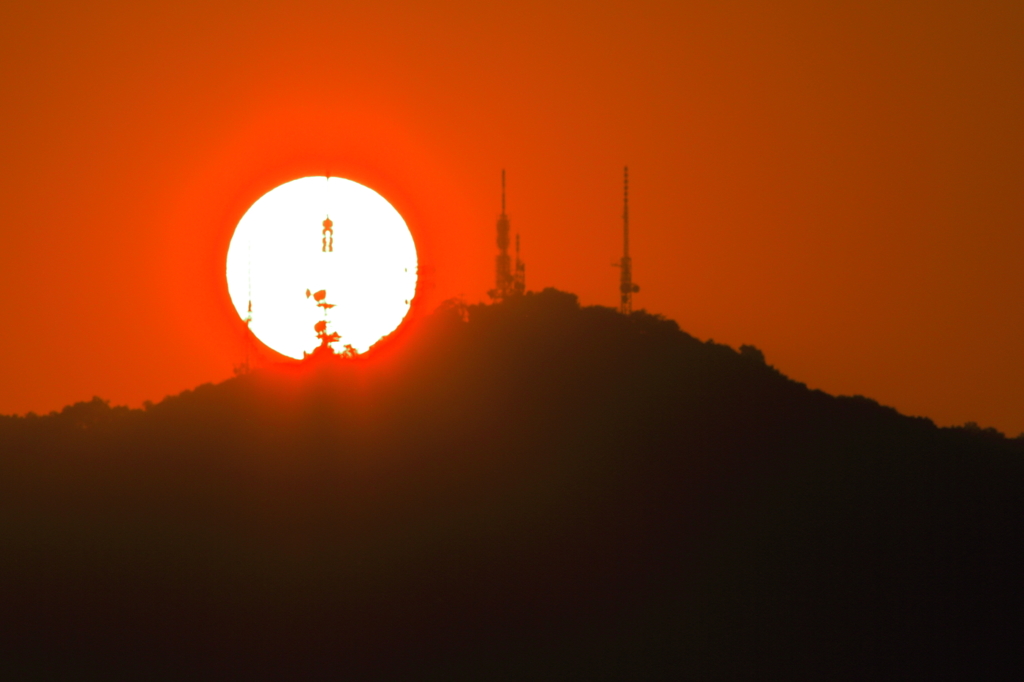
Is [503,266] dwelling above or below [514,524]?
above

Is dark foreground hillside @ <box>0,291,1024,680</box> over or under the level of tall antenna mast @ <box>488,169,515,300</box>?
under

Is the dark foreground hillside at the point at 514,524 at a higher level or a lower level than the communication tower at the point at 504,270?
lower

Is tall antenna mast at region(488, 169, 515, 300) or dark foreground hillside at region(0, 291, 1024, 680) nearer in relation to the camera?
dark foreground hillside at region(0, 291, 1024, 680)

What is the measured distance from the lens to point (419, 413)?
11544 centimetres

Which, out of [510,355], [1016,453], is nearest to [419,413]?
[510,355]

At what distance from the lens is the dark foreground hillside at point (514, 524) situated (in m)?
101

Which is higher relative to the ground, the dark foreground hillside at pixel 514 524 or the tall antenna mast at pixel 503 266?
the tall antenna mast at pixel 503 266

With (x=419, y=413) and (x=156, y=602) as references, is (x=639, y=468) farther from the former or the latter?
(x=156, y=602)

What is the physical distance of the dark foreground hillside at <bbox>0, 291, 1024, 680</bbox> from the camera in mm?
101312

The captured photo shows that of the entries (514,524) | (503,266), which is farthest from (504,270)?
(514,524)

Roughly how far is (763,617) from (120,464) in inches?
2136

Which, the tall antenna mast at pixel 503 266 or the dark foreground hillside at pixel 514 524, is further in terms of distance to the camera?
the tall antenna mast at pixel 503 266

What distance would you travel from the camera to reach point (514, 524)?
108 m

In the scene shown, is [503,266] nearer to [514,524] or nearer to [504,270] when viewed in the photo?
[504,270]
